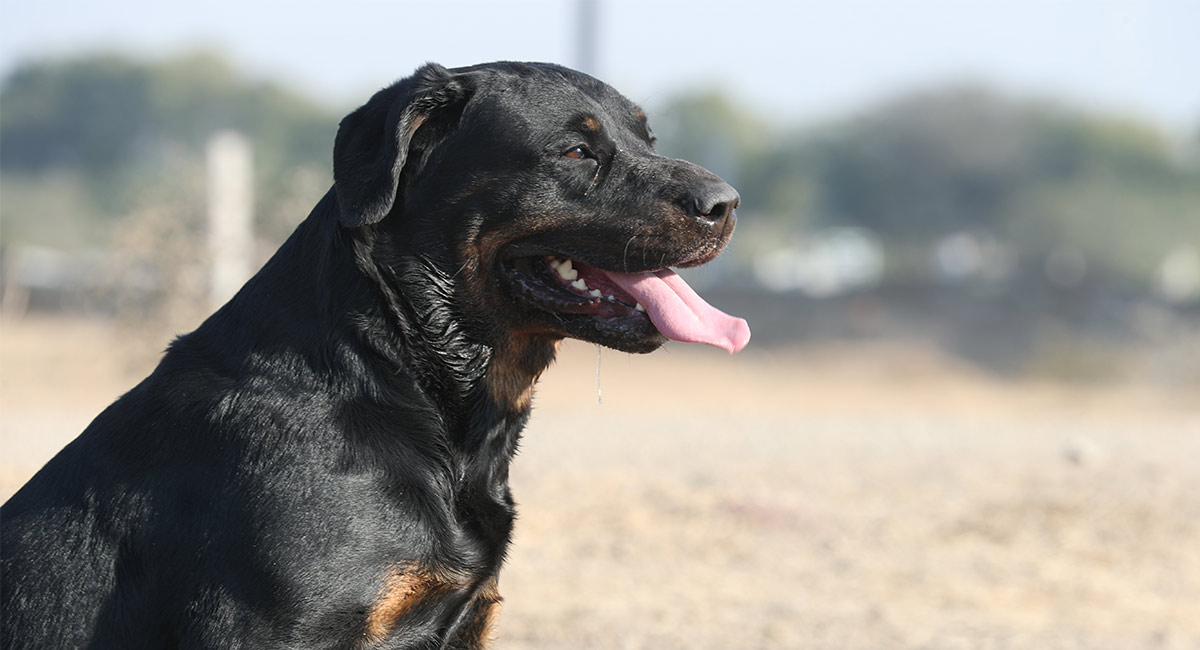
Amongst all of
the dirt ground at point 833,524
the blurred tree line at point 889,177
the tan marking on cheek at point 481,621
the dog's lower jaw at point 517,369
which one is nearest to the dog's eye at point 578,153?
the dog's lower jaw at point 517,369

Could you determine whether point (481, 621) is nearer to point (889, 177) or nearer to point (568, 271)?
point (568, 271)

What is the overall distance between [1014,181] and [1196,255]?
4558mm

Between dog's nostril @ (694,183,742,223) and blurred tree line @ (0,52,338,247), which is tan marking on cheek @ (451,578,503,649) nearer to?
dog's nostril @ (694,183,742,223)

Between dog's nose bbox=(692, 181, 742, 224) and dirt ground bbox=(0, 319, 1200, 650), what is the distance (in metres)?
3.05

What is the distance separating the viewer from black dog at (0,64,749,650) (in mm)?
3033

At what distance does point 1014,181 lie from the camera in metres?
32.1

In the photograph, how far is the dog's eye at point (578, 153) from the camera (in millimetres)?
3667

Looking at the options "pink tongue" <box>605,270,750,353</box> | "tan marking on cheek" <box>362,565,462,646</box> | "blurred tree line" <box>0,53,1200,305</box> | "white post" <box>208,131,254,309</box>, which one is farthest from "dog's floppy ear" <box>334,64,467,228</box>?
"white post" <box>208,131,254,309</box>

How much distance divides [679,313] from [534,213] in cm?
50

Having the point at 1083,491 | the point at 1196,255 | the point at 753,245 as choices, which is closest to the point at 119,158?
the point at 753,245

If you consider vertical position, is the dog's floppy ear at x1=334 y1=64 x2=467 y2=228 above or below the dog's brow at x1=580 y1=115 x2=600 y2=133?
below

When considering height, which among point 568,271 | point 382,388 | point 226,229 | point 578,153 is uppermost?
point 578,153

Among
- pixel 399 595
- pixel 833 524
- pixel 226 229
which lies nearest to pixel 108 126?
pixel 226 229

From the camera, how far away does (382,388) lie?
3.34 metres
